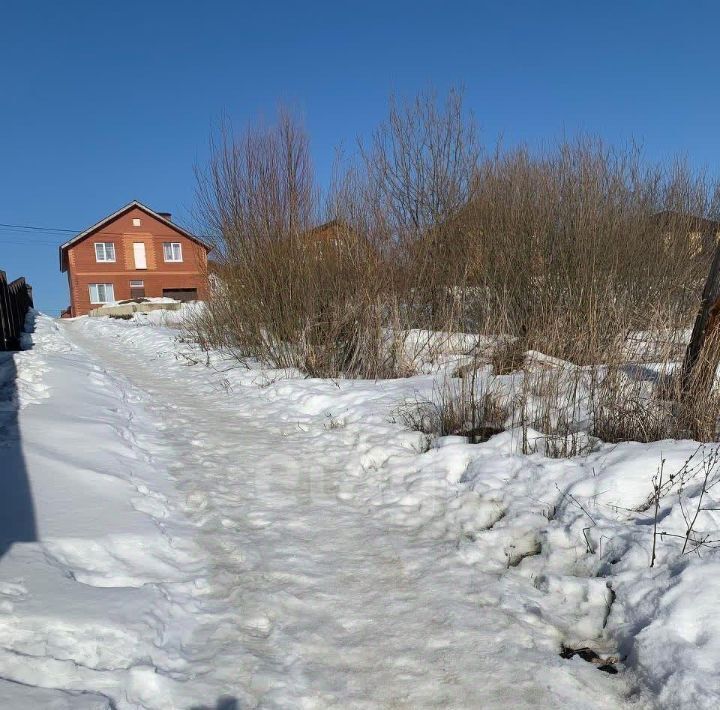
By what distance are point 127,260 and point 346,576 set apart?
36193 mm

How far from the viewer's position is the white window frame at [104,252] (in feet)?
113

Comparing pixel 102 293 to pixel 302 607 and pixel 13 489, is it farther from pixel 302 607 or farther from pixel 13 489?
pixel 302 607

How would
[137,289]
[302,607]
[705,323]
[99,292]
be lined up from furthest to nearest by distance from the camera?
1. [137,289]
2. [99,292]
3. [705,323]
4. [302,607]

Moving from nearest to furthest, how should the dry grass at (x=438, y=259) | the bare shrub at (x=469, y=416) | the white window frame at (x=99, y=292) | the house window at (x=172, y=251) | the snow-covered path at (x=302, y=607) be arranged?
the snow-covered path at (x=302, y=607) → the bare shrub at (x=469, y=416) → the dry grass at (x=438, y=259) → the white window frame at (x=99, y=292) → the house window at (x=172, y=251)

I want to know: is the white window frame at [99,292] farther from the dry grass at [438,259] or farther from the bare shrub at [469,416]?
the bare shrub at [469,416]

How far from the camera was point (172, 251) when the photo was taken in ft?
118

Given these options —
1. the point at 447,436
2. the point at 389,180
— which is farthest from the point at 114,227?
the point at 447,436

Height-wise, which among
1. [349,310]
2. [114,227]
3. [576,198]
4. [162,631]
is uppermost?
[114,227]

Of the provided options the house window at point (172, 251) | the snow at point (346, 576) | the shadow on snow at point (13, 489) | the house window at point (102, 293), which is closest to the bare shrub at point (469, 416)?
the snow at point (346, 576)

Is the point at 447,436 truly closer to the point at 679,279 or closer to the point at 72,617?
the point at 72,617

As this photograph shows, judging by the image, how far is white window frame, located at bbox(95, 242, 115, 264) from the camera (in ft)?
113

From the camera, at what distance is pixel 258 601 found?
93.5 inches

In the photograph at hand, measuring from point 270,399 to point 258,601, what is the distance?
13.7 feet

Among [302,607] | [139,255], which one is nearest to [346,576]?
[302,607]
